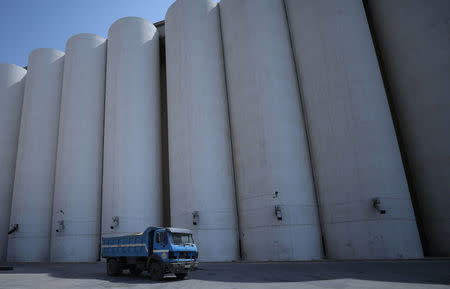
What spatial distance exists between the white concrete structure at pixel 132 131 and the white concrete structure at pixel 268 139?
28.9ft

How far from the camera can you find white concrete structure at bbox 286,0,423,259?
20.3 m

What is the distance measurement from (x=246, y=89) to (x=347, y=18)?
9809 millimetres

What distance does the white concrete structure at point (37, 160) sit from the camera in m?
30.7

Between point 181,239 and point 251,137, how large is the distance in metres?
12.1

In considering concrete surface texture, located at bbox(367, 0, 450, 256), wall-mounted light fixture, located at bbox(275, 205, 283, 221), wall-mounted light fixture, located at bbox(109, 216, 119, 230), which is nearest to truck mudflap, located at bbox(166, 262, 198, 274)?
wall-mounted light fixture, located at bbox(275, 205, 283, 221)

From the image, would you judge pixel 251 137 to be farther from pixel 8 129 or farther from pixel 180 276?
pixel 8 129

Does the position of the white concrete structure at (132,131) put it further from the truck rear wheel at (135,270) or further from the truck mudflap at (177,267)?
the truck mudflap at (177,267)

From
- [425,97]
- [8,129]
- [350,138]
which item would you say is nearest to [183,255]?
[350,138]

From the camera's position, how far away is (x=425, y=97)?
23.1 meters

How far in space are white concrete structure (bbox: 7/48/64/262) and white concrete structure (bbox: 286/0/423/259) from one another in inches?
1075

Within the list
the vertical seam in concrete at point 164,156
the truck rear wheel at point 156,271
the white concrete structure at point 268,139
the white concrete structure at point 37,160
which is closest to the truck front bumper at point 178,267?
the truck rear wheel at point 156,271

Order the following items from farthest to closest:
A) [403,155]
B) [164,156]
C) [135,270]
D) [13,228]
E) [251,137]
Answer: [164,156]
[13,228]
[251,137]
[403,155]
[135,270]

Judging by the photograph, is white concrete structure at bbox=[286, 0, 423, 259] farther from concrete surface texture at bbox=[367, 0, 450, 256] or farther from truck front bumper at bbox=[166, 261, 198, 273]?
truck front bumper at bbox=[166, 261, 198, 273]

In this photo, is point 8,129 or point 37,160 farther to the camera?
point 8,129
